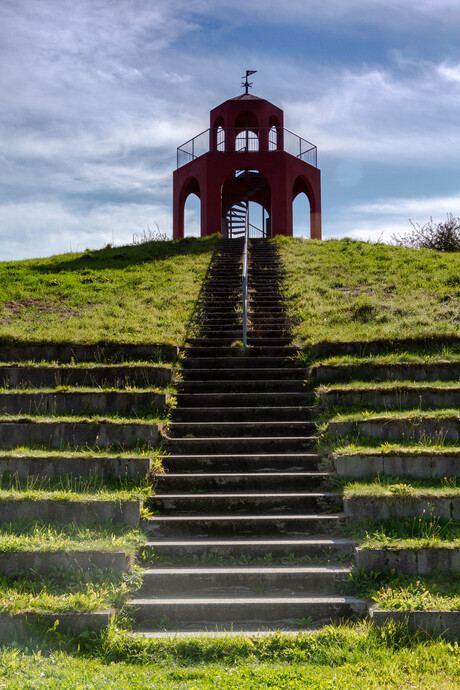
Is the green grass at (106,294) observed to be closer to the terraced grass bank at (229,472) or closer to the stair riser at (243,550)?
the terraced grass bank at (229,472)

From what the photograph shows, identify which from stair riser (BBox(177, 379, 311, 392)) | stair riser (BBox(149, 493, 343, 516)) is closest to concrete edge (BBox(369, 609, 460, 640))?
stair riser (BBox(149, 493, 343, 516))

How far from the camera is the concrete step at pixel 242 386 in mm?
7609

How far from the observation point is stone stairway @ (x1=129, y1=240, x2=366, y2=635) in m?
4.10

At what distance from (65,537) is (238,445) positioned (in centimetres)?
220

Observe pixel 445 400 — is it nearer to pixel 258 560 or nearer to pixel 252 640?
pixel 258 560

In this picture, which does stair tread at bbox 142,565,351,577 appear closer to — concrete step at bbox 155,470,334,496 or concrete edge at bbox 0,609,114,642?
concrete edge at bbox 0,609,114,642

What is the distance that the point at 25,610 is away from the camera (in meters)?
3.84

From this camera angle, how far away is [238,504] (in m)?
5.34

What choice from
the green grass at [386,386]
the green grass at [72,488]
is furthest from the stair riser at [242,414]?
the green grass at [72,488]

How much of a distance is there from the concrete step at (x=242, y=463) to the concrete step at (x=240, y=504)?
56 cm

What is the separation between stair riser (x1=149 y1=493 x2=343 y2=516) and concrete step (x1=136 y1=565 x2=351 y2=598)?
888 millimetres

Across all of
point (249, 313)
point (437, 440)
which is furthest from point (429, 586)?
point (249, 313)

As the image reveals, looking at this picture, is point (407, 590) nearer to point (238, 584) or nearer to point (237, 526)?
point (238, 584)

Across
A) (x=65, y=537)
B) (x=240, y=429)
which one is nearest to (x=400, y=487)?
(x=240, y=429)
